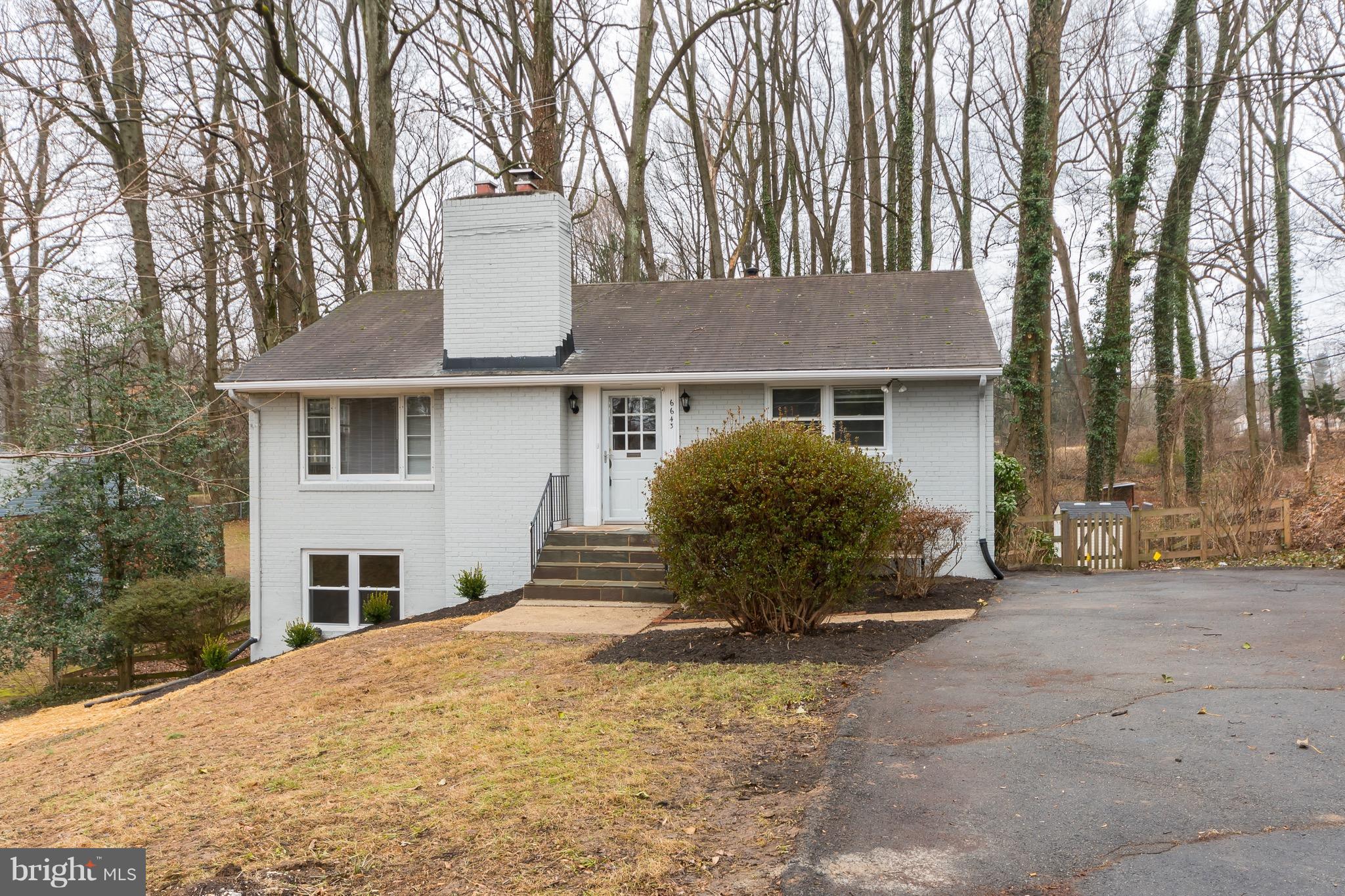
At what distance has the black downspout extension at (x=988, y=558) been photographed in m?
12.6

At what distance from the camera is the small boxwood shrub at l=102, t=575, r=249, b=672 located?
48.3 feet

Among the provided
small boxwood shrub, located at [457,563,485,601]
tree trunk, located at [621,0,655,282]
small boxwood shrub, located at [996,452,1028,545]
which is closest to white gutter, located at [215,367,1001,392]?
small boxwood shrub, located at [457,563,485,601]

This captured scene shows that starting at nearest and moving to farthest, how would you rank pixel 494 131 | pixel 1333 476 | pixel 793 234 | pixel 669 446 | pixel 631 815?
pixel 631 815
pixel 669 446
pixel 1333 476
pixel 494 131
pixel 793 234

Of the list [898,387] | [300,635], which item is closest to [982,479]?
[898,387]

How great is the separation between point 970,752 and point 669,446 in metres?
8.51

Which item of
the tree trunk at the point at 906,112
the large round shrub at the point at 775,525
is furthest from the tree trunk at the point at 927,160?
the large round shrub at the point at 775,525

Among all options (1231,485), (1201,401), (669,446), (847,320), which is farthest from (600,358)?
(1201,401)

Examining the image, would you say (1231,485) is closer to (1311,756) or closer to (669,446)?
(669,446)

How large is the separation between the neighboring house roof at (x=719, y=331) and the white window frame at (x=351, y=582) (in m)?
2.69

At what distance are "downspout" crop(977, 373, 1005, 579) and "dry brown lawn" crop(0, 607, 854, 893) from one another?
6.30 meters

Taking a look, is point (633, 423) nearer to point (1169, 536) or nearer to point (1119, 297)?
point (1169, 536)

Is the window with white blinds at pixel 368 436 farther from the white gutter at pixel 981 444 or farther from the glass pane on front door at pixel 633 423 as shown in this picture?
the white gutter at pixel 981 444

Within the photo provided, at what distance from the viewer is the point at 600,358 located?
44.4 feet

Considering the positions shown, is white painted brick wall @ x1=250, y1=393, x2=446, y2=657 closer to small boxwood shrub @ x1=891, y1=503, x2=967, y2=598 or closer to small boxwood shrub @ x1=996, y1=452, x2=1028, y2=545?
small boxwood shrub @ x1=891, y1=503, x2=967, y2=598
